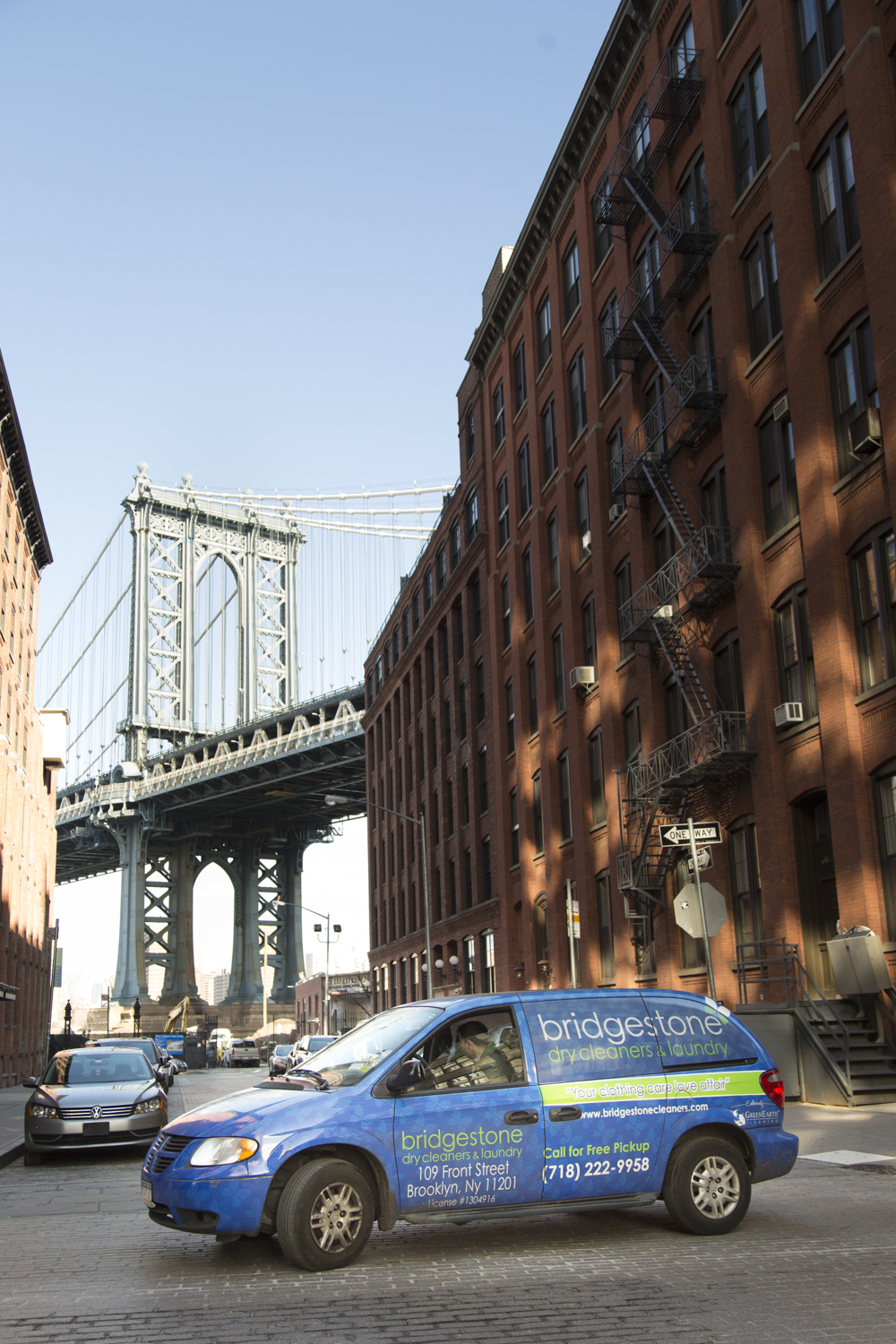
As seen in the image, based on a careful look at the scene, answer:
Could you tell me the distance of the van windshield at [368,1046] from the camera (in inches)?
354

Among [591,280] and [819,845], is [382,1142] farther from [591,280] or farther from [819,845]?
[591,280]

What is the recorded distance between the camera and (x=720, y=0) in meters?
26.8

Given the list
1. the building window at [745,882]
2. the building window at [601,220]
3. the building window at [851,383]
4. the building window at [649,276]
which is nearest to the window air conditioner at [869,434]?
the building window at [851,383]

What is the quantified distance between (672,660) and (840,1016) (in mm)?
8448

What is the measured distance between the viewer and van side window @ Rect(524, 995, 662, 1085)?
9.17 meters

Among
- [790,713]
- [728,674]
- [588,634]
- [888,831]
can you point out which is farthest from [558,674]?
[888,831]

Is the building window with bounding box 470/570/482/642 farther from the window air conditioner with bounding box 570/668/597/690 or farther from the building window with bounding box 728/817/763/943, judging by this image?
the building window with bounding box 728/817/763/943

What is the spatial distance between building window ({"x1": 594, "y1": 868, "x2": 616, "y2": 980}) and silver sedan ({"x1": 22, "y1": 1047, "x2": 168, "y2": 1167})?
15864 mm

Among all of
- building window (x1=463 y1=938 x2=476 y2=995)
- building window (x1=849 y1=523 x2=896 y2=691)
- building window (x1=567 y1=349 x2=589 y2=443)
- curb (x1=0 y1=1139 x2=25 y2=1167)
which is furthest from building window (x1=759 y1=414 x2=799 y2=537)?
building window (x1=463 y1=938 x2=476 y2=995)

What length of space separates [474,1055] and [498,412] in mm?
38105

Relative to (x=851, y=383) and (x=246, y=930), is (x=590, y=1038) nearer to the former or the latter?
(x=851, y=383)

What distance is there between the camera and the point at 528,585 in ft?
134

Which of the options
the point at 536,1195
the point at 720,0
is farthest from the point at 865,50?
the point at 536,1195

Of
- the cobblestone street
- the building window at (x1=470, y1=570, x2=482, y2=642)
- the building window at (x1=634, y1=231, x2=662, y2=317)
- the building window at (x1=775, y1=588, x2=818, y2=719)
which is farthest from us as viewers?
the building window at (x1=470, y1=570, x2=482, y2=642)
